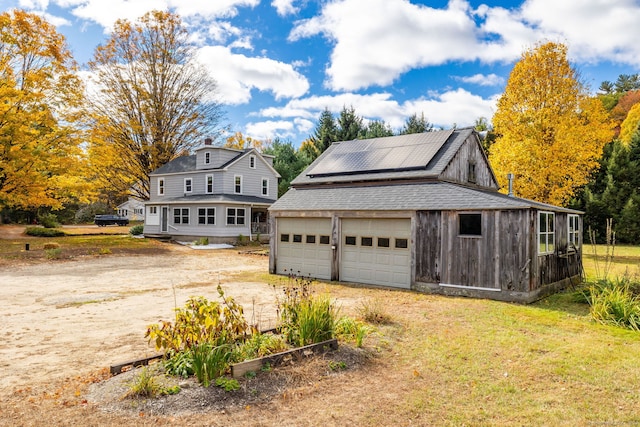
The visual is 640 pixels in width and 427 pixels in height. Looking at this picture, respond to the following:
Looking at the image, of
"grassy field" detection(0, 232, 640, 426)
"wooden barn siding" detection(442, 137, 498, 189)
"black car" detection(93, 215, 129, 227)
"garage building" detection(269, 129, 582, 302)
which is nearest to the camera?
"grassy field" detection(0, 232, 640, 426)

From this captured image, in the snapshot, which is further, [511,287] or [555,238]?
[555,238]

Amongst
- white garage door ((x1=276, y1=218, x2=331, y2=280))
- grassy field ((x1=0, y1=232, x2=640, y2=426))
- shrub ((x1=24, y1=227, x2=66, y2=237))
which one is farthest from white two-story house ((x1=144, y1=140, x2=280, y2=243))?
grassy field ((x1=0, y1=232, x2=640, y2=426))

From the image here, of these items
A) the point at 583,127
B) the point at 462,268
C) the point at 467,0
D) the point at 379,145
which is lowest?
the point at 462,268

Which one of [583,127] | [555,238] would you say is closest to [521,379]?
[555,238]

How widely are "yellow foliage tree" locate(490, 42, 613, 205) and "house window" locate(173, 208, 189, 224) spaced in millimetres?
24282

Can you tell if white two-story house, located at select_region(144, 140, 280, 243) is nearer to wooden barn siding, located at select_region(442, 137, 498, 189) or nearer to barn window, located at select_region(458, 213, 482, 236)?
wooden barn siding, located at select_region(442, 137, 498, 189)

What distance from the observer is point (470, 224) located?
12789 mm

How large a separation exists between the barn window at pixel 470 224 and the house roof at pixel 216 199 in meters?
21.6

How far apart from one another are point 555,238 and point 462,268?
3778mm

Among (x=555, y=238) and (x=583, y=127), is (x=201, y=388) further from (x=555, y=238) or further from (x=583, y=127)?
(x=583, y=127)

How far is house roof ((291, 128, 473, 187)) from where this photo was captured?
16.1 meters

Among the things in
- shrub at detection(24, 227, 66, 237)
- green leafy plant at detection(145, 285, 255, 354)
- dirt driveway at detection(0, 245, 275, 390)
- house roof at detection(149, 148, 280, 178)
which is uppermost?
house roof at detection(149, 148, 280, 178)

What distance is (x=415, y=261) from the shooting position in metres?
13.7

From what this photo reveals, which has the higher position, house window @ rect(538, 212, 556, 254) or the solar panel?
the solar panel
